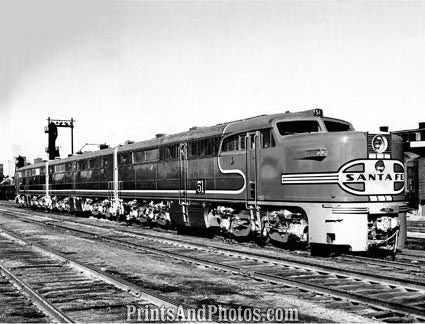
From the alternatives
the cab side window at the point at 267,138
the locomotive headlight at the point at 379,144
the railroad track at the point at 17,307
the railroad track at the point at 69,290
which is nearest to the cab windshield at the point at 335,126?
the cab side window at the point at 267,138

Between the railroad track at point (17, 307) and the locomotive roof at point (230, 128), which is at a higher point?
the locomotive roof at point (230, 128)

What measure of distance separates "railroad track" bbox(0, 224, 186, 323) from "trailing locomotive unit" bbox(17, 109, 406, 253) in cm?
515

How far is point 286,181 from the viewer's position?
13.4 m

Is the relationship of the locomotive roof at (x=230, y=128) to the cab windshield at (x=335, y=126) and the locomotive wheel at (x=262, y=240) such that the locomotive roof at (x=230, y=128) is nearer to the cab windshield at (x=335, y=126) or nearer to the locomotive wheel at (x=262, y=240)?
the cab windshield at (x=335, y=126)

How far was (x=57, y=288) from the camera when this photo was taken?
9484mm

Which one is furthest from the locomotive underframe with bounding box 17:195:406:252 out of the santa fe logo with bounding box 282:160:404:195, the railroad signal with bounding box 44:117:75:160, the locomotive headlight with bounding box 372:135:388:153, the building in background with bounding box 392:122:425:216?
the railroad signal with bounding box 44:117:75:160

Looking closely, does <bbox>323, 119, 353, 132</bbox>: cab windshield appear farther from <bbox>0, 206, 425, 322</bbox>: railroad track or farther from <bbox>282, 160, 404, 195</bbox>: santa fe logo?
<bbox>0, 206, 425, 322</bbox>: railroad track

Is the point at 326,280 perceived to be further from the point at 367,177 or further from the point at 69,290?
the point at 69,290

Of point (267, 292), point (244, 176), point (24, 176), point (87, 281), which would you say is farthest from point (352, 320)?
point (24, 176)

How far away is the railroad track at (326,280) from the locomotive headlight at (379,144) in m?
3.14

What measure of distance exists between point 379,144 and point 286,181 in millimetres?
2523

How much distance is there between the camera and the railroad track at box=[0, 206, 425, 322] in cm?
762

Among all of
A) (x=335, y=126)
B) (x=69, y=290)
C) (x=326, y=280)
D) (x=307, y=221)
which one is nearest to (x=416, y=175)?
(x=335, y=126)

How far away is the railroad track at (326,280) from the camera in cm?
762
